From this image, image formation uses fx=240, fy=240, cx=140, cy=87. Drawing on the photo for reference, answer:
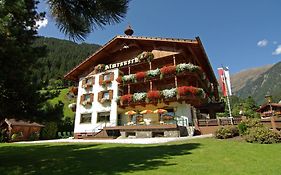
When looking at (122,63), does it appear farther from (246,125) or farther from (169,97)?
(246,125)

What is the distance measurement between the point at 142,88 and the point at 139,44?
6166 millimetres

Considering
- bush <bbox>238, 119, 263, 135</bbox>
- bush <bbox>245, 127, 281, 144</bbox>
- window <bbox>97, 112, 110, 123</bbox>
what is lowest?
bush <bbox>245, 127, 281, 144</bbox>

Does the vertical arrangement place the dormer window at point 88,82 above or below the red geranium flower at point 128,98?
above

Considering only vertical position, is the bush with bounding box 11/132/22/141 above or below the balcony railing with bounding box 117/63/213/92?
below

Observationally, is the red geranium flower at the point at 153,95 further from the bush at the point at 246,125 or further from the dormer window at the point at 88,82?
the bush at the point at 246,125

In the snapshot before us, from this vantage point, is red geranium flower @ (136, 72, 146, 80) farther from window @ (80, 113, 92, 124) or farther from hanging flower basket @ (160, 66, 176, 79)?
window @ (80, 113, 92, 124)

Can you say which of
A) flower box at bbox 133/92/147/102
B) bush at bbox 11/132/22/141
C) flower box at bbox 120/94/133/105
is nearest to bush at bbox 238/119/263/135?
flower box at bbox 133/92/147/102

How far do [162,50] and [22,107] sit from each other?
2349 centimetres

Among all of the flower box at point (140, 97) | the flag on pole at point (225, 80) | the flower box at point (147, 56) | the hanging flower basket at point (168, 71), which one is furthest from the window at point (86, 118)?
the flag on pole at point (225, 80)

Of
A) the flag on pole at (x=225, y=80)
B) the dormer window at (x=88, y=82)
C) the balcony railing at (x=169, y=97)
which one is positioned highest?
the dormer window at (x=88, y=82)

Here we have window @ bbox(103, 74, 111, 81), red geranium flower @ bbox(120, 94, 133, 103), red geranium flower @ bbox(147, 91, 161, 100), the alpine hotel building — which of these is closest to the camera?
the alpine hotel building

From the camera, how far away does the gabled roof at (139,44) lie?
2888 centimetres

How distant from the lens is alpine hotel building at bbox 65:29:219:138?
2688 centimetres

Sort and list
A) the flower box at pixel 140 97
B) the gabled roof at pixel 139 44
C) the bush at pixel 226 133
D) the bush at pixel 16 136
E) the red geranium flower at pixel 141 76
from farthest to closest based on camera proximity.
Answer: the bush at pixel 16 136 < the red geranium flower at pixel 141 76 < the flower box at pixel 140 97 < the gabled roof at pixel 139 44 < the bush at pixel 226 133
